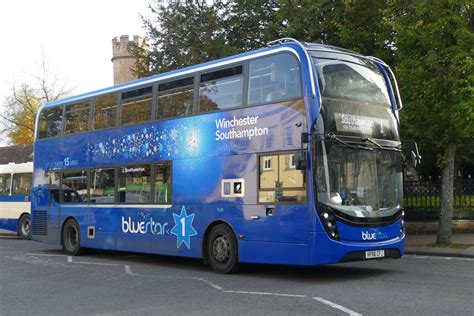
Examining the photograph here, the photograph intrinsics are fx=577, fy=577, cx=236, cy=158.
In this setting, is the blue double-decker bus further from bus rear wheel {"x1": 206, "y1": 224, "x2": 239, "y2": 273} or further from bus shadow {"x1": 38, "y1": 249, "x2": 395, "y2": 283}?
bus shadow {"x1": 38, "y1": 249, "x2": 395, "y2": 283}

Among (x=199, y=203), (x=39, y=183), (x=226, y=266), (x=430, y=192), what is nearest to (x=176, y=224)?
(x=199, y=203)

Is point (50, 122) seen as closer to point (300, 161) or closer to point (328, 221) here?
point (300, 161)

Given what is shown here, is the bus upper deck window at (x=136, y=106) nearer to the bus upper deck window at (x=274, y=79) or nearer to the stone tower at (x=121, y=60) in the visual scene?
the bus upper deck window at (x=274, y=79)

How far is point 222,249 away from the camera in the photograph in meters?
11.7

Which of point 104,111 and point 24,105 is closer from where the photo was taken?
point 104,111

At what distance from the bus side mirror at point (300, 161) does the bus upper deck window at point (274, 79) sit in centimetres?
110

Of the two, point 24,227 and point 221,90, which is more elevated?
point 221,90

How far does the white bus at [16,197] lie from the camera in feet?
77.4

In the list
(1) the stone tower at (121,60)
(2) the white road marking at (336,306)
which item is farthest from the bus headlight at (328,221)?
(1) the stone tower at (121,60)

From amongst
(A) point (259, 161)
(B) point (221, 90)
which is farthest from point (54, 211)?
(A) point (259, 161)

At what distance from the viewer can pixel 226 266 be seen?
11.5 metres

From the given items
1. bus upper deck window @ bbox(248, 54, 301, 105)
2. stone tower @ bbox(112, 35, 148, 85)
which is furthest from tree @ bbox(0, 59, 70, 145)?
bus upper deck window @ bbox(248, 54, 301, 105)

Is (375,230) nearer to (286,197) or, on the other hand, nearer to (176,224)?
(286,197)

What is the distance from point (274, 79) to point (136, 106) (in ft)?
14.9
